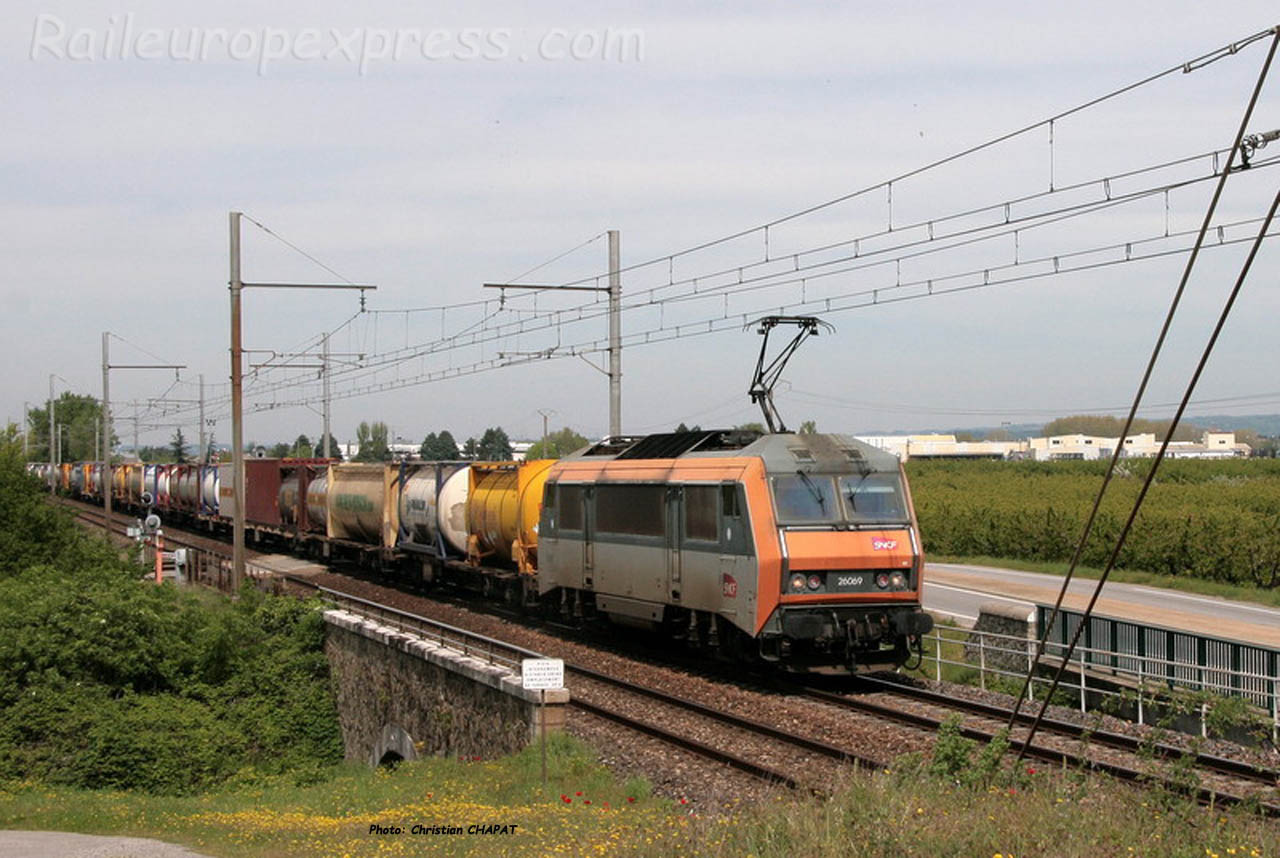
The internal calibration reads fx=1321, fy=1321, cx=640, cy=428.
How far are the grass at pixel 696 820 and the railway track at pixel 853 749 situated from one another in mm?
820

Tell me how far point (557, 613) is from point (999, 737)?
16.7 metres

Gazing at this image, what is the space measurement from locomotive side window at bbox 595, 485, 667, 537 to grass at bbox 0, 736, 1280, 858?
4620 millimetres

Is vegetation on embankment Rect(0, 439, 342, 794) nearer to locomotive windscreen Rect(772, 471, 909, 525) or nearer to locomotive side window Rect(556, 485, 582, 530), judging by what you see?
locomotive side window Rect(556, 485, 582, 530)

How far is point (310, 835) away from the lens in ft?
45.5

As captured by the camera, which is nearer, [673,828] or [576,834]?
[673,828]

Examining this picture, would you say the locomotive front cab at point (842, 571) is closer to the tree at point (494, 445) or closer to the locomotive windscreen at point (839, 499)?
the locomotive windscreen at point (839, 499)

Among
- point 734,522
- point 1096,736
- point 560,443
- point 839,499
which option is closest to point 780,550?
point 734,522

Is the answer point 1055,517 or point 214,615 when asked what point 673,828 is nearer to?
point 214,615

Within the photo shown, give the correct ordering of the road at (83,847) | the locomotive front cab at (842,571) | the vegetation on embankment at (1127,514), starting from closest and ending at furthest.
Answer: the road at (83,847) → the locomotive front cab at (842,571) → the vegetation on embankment at (1127,514)

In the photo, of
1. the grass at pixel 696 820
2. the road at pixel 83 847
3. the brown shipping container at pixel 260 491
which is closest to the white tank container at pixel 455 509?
the grass at pixel 696 820

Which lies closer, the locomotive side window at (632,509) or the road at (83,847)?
the road at (83,847)

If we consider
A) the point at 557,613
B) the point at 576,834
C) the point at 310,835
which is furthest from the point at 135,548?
the point at 576,834

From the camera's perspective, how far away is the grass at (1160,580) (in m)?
36.9

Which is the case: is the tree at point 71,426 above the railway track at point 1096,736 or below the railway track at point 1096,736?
above
